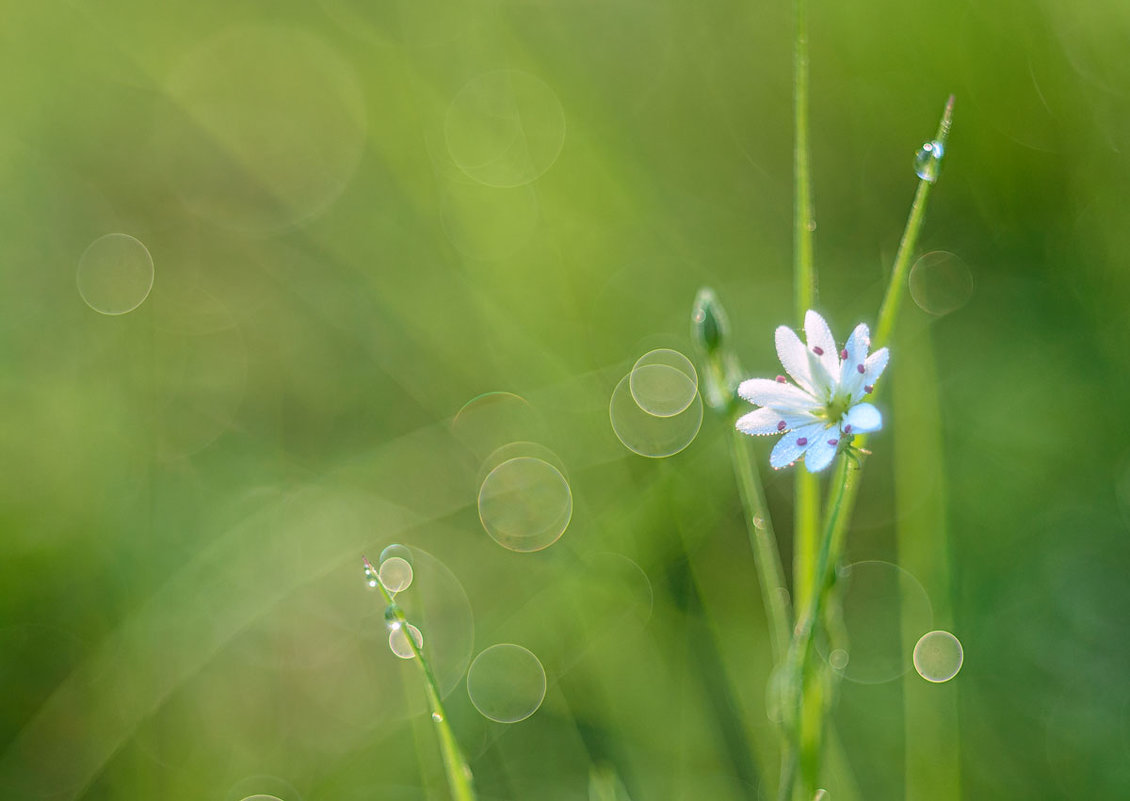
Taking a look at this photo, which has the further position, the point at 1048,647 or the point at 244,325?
the point at 244,325

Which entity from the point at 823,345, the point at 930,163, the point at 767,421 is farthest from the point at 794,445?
the point at 930,163

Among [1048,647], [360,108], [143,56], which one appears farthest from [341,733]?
[143,56]

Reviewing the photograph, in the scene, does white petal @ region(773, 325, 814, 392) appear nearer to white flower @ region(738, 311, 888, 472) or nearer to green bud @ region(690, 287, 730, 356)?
white flower @ region(738, 311, 888, 472)

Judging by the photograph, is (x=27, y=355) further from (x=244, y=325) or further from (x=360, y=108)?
(x=360, y=108)

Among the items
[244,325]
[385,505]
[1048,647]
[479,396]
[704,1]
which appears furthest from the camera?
[704,1]

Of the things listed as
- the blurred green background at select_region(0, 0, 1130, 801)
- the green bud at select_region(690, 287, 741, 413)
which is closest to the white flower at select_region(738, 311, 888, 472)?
the green bud at select_region(690, 287, 741, 413)

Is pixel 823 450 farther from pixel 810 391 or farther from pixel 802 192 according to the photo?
pixel 802 192
